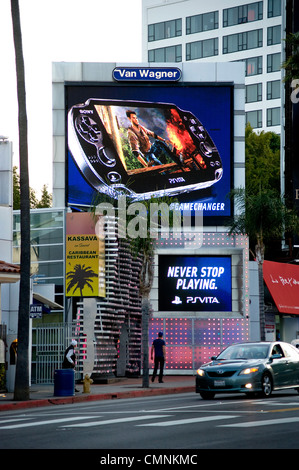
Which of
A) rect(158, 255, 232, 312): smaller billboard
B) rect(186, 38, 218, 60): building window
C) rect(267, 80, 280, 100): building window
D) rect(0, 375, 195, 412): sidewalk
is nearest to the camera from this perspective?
rect(0, 375, 195, 412): sidewalk

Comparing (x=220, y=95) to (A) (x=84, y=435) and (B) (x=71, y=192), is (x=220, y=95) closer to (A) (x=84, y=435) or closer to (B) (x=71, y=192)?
(B) (x=71, y=192)

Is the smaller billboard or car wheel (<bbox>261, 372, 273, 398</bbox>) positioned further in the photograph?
the smaller billboard

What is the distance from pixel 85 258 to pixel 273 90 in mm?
73137

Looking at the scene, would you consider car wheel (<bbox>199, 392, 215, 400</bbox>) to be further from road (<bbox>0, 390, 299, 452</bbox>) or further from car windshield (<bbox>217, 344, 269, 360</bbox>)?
road (<bbox>0, 390, 299, 452</bbox>)

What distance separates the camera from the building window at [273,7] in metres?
105

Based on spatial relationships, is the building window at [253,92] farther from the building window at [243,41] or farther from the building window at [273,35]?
the building window at [273,35]

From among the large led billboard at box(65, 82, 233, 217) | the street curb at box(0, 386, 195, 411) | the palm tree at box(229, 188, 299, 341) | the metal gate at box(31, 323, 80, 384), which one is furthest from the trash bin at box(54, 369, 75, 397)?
the large led billboard at box(65, 82, 233, 217)

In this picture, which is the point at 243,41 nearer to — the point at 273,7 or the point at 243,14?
the point at 243,14

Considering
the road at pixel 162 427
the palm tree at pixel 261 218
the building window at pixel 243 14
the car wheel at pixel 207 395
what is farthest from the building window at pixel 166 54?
the road at pixel 162 427

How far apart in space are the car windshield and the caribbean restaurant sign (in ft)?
38.4

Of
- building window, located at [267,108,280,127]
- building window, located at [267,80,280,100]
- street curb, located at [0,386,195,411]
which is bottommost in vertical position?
street curb, located at [0,386,195,411]

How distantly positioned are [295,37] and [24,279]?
1220 cm

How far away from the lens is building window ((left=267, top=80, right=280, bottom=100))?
106m

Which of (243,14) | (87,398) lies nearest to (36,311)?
(87,398)
